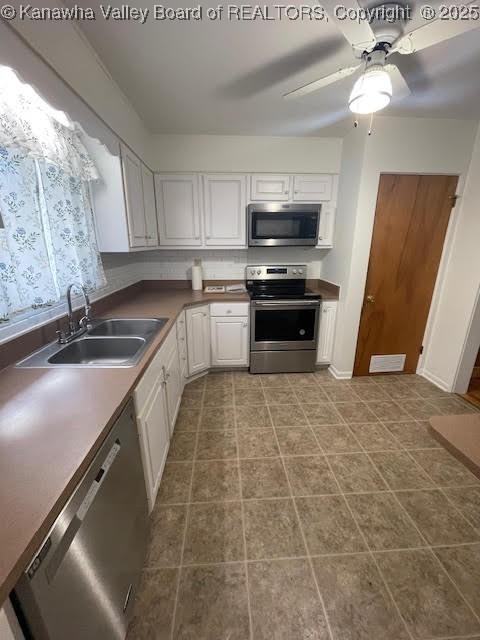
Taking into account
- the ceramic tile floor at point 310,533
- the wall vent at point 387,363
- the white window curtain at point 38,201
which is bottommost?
the ceramic tile floor at point 310,533

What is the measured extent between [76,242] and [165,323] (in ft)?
2.38

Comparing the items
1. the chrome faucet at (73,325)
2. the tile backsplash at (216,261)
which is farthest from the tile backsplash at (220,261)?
the chrome faucet at (73,325)

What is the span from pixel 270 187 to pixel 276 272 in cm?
88

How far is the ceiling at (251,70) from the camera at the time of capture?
127cm

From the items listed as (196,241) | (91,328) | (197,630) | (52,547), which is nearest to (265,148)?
(196,241)

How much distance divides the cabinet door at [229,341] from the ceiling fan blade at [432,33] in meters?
2.10

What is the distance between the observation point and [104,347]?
1615 millimetres

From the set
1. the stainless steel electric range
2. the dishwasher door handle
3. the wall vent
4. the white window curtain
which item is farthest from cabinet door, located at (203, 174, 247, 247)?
the dishwasher door handle

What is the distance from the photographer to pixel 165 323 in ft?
5.96

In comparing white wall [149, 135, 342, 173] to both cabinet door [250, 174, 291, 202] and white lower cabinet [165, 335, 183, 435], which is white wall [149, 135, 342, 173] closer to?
cabinet door [250, 174, 291, 202]

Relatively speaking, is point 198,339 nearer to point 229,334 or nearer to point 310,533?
Answer: point 229,334

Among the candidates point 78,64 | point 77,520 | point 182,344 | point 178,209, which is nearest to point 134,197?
point 178,209

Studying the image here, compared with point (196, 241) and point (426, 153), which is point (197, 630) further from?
point (426, 153)

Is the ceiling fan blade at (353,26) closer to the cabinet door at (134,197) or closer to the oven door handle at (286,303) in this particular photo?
the cabinet door at (134,197)
